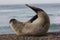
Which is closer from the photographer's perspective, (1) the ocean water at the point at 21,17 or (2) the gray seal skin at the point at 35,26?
(2) the gray seal skin at the point at 35,26

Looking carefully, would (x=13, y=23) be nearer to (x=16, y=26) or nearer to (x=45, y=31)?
(x=16, y=26)

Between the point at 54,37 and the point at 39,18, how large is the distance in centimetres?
53

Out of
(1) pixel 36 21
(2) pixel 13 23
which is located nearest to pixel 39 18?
(1) pixel 36 21

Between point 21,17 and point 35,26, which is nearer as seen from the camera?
point 35,26

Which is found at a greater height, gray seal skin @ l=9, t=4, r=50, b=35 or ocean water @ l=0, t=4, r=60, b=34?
gray seal skin @ l=9, t=4, r=50, b=35

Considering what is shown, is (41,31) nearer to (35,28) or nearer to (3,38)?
(35,28)

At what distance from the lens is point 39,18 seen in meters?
5.97

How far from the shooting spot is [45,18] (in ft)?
19.4

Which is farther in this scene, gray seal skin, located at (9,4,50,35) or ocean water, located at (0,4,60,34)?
ocean water, located at (0,4,60,34)

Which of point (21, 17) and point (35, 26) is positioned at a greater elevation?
point (35, 26)

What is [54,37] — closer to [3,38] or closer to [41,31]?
[41,31]

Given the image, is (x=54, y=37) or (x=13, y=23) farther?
(x=13, y=23)

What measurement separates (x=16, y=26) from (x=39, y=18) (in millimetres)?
421

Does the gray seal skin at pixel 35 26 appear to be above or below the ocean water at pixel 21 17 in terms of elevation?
above
